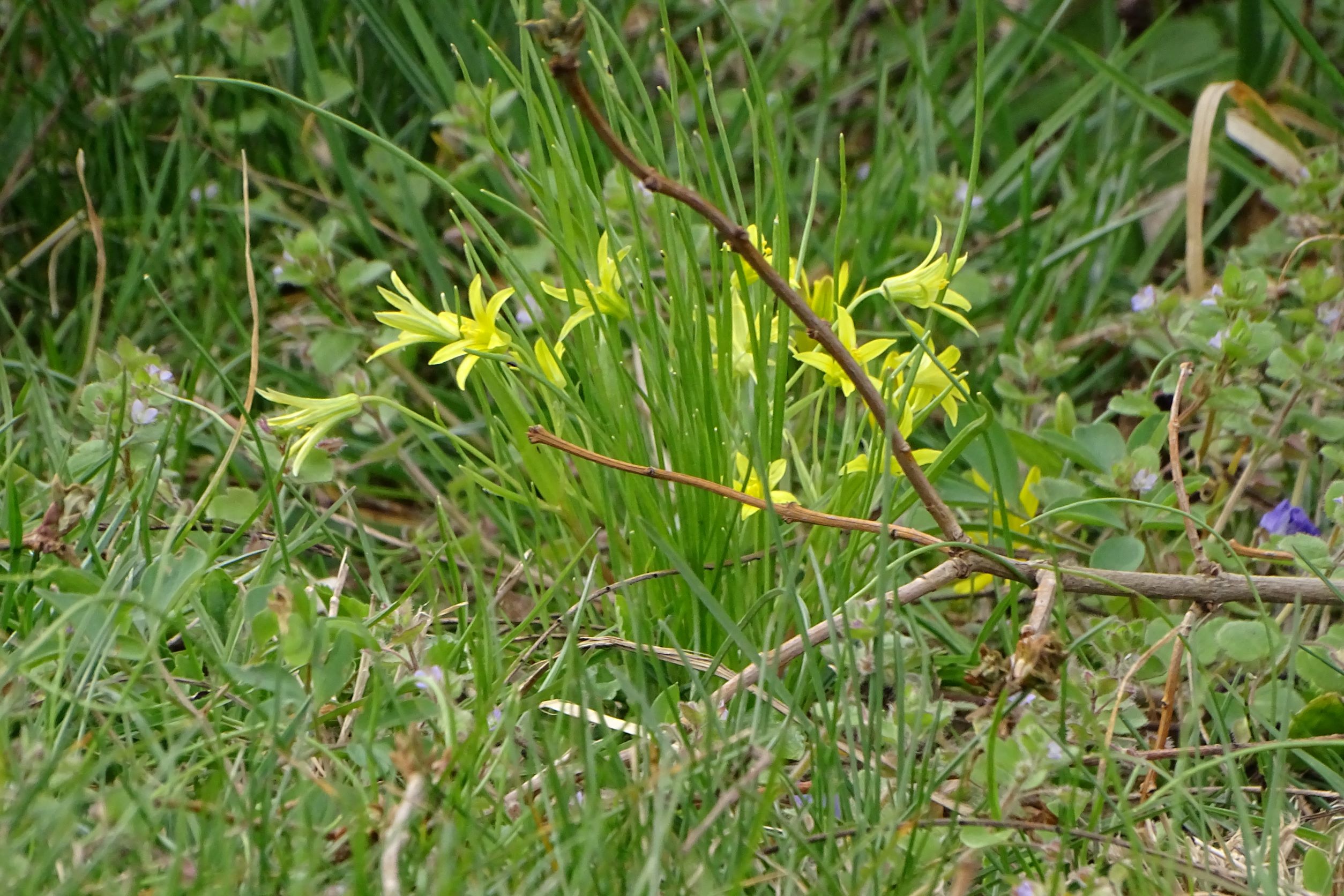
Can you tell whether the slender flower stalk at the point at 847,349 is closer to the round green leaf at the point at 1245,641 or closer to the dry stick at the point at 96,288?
the round green leaf at the point at 1245,641

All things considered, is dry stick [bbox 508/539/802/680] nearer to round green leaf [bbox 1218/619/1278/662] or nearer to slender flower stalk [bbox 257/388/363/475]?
slender flower stalk [bbox 257/388/363/475]

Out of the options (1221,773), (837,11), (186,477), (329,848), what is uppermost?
(837,11)

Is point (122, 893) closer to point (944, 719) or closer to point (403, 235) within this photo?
point (944, 719)

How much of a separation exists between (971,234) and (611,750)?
67.5 inches

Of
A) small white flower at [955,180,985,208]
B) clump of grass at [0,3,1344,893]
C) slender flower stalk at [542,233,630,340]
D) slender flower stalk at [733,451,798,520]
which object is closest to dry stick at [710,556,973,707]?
clump of grass at [0,3,1344,893]

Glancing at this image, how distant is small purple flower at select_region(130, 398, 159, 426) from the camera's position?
172 cm

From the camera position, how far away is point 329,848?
1.21m

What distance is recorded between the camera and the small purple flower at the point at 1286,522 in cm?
178

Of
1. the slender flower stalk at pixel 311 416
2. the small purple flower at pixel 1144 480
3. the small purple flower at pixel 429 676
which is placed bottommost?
the small purple flower at pixel 429 676

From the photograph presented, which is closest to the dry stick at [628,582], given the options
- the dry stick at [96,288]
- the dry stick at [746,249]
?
the dry stick at [746,249]

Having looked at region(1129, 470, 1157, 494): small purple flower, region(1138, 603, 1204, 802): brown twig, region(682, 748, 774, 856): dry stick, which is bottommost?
region(1138, 603, 1204, 802): brown twig

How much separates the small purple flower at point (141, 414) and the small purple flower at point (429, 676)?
0.51m

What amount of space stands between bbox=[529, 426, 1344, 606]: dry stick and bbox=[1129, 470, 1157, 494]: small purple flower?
17 cm

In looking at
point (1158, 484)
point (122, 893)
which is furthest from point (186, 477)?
point (1158, 484)
